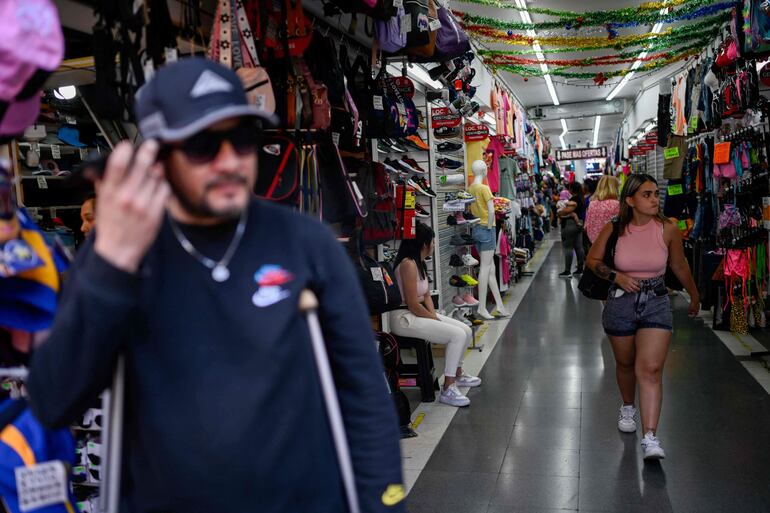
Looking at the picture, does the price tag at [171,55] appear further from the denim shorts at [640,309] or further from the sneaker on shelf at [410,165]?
the sneaker on shelf at [410,165]

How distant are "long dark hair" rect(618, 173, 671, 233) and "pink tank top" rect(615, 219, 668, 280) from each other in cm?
5

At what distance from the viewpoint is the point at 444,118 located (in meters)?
7.65

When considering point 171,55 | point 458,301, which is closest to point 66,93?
point 171,55

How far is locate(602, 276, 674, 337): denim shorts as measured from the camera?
14.0 ft

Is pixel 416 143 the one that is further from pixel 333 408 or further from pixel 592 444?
pixel 333 408

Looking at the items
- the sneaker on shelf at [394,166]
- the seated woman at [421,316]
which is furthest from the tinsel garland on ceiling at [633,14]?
the seated woman at [421,316]

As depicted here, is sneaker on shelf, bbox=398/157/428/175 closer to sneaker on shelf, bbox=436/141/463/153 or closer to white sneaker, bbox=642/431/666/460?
sneaker on shelf, bbox=436/141/463/153

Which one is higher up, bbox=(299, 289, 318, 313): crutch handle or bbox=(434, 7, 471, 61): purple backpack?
bbox=(434, 7, 471, 61): purple backpack

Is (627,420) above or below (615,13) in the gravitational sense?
below

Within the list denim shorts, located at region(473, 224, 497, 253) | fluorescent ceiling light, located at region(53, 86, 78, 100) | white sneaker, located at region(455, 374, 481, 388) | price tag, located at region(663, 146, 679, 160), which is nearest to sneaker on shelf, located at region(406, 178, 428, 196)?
white sneaker, located at region(455, 374, 481, 388)

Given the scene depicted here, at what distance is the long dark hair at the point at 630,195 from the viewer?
14.4ft

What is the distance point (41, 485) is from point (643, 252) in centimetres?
370

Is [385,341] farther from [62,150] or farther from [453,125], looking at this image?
[453,125]

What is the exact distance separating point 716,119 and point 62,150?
6.38 metres
